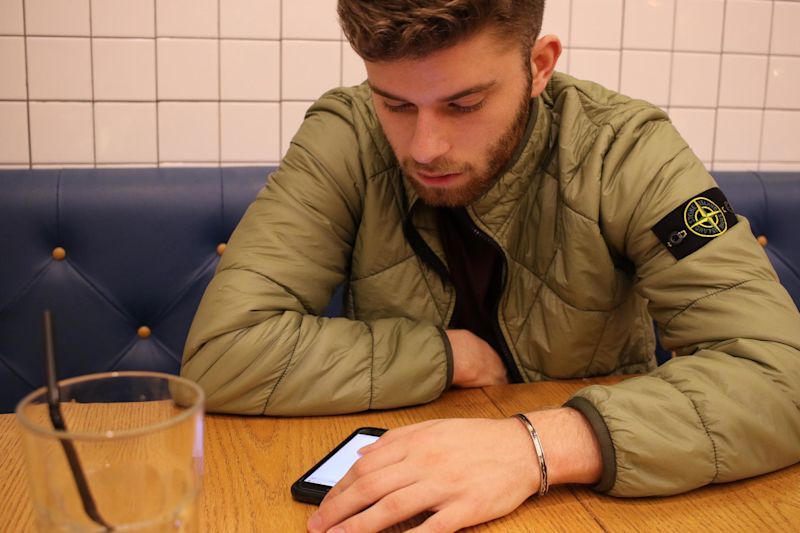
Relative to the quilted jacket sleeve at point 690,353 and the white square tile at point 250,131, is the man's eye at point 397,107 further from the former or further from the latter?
the white square tile at point 250,131

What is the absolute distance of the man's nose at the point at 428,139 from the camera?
44.7 inches

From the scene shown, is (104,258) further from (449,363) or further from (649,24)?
(649,24)

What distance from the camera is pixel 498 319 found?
4.48ft

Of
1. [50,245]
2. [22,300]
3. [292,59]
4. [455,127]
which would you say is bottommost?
[22,300]

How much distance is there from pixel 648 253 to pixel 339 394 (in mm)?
514

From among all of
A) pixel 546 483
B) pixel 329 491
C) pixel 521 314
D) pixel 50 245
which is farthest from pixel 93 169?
pixel 546 483

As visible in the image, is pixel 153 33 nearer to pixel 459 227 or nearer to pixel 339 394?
pixel 459 227

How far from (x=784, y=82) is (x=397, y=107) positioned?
1.55 m

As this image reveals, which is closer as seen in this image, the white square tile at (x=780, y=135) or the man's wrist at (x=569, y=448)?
the man's wrist at (x=569, y=448)

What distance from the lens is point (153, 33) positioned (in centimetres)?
187

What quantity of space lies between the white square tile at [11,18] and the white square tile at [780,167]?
1.98 m

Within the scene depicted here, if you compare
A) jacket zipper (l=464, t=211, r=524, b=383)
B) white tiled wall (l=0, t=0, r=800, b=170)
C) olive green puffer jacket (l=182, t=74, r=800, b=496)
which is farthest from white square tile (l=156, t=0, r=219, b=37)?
jacket zipper (l=464, t=211, r=524, b=383)

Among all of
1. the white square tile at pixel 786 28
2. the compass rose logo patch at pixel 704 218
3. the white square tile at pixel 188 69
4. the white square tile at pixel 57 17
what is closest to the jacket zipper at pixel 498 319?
the compass rose logo patch at pixel 704 218

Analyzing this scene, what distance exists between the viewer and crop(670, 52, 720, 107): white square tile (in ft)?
7.11
